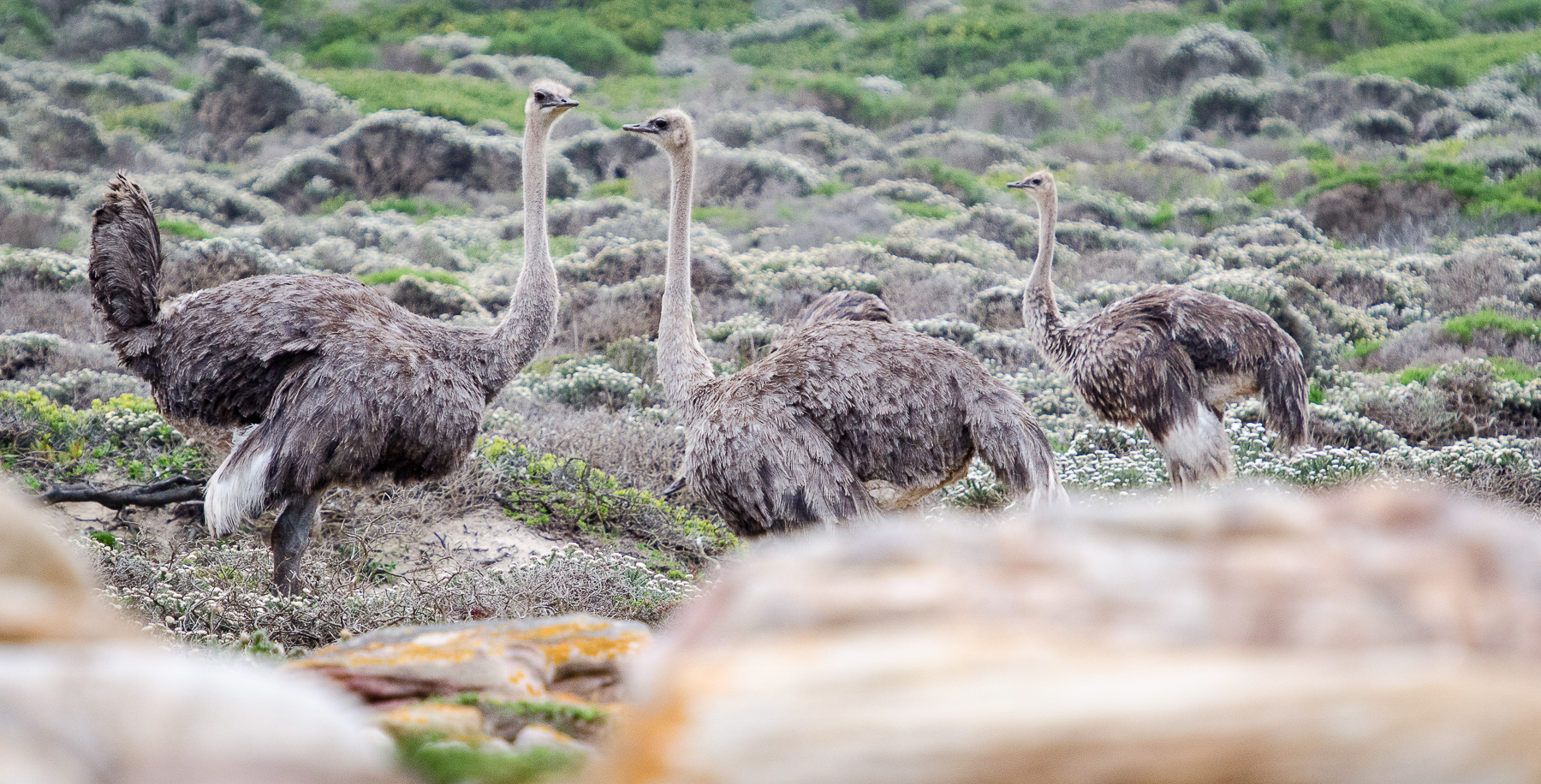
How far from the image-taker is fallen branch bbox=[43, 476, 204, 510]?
17.7 ft

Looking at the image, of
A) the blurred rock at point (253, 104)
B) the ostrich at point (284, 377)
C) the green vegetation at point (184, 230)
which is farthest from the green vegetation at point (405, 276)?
the blurred rock at point (253, 104)

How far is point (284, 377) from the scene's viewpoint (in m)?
4.71

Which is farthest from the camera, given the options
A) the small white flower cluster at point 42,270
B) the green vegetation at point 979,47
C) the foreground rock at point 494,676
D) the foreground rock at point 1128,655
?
the green vegetation at point 979,47

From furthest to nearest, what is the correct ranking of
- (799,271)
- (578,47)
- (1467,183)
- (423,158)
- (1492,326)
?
1. (578,47)
2. (423,158)
3. (1467,183)
4. (799,271)
5. (1492,326)

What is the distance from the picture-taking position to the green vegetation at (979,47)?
28141mm

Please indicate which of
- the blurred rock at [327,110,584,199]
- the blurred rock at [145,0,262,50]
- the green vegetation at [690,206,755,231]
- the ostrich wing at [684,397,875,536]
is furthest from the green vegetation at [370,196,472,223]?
the blurred rock at [145,0,262,50]

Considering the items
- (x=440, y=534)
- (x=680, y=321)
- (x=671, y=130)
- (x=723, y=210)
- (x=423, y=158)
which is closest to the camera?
(x=680, y=321)

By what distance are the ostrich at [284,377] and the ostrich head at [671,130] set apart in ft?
5.32

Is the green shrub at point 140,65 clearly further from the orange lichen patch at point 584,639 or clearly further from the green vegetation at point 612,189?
the orange lichen patch at point 584,639

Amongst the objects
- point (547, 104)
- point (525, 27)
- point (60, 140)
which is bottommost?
point (60, 140)

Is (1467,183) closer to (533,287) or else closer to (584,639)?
(533,287)

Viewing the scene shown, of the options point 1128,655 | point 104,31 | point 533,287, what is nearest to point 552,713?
point 1128,655

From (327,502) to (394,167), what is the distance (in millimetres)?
13141

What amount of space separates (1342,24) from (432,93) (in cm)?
1992
